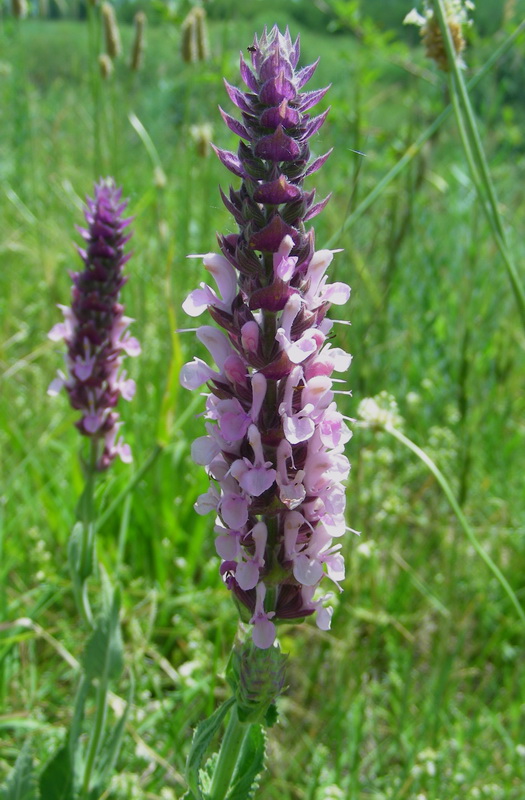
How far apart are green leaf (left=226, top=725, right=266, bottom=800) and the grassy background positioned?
0.95 ft

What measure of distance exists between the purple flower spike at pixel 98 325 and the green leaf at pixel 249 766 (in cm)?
83

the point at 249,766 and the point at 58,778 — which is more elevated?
the point at 249,766

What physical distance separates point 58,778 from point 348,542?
1.02 m

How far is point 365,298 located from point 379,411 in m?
1.66

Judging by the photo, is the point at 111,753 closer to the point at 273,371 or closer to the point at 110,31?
the point at 273,371

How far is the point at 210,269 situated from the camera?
1078 mm

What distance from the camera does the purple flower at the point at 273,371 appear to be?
982 millimetres

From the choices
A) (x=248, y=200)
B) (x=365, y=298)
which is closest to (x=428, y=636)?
(x=365, y=298)

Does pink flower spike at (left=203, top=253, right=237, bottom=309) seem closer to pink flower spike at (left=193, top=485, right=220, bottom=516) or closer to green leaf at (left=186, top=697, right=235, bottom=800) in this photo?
pink flower spike at (left=193, top=485, right=220, bottom=516)

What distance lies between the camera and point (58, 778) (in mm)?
1558

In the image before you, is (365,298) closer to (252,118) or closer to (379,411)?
(379,411)

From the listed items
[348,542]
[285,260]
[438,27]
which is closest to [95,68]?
[438,27]

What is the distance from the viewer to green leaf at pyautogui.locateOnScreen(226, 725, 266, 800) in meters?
1.13

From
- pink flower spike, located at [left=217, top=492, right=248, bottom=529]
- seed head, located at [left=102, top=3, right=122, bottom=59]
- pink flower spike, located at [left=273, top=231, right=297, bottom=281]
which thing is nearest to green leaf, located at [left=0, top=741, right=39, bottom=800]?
pink flower spike, located at [left=217, top=492, right=248, bottom=529]
